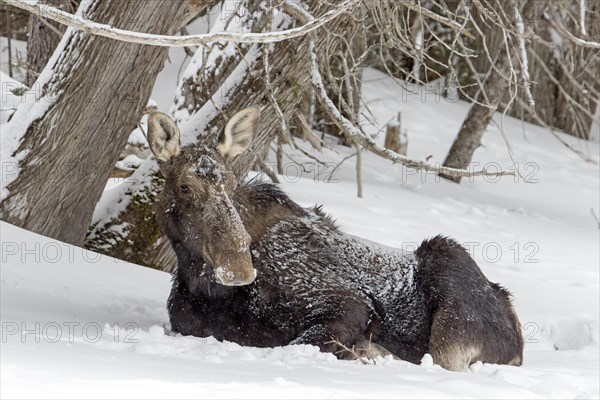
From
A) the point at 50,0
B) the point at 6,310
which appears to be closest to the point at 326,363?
the point at 6,310

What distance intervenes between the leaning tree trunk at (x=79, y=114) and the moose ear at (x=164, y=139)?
4.88ft

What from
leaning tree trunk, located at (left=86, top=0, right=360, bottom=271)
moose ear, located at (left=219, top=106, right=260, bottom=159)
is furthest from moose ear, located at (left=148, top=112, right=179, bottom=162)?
leaning tree trunk, located at (left=86, top=0, right=360, bottom=271)

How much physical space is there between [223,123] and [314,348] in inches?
110

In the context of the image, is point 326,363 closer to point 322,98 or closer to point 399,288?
point 399,288

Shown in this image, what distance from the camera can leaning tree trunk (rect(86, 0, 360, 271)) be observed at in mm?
7035

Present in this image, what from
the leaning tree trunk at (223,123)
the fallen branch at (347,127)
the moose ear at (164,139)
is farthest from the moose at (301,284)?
the leaning tree trunk at (223,123)

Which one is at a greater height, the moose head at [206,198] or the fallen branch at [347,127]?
the fallen branch at [347,127]

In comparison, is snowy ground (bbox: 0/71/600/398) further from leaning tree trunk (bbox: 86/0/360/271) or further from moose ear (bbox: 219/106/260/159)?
moose ear (bbox: 219/106/260/159)

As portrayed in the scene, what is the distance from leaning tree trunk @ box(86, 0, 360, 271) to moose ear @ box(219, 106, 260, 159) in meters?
0.79

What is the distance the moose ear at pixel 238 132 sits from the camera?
5859 mm

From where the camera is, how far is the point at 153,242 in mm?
7656

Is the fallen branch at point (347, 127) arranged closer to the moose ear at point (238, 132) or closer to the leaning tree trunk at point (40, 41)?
the moose ear at point (238, 132)

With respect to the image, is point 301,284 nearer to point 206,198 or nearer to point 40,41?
point 206,198

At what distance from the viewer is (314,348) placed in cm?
493
